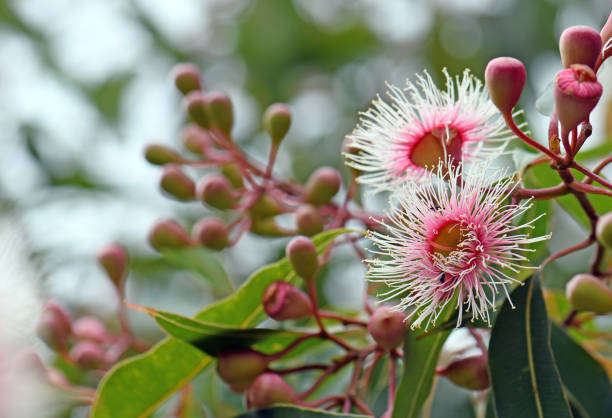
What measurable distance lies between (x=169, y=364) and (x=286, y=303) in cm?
24

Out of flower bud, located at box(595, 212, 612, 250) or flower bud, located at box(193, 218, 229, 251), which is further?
flower bud, located at box(193, 218, 229, 251)

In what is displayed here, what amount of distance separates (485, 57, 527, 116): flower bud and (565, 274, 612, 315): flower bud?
0.26 metres

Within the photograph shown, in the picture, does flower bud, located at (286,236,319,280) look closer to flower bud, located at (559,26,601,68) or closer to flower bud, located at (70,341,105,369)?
flower bud, located at (559,26,601,68)

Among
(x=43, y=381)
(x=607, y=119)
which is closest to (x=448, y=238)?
(x=43, y=381)

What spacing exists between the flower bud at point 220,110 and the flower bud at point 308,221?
0.77 ft

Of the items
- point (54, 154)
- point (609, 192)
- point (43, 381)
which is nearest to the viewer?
point (609, 192)

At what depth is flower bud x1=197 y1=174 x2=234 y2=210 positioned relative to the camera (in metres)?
1.36

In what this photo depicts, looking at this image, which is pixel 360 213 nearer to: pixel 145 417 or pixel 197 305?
pixel 145 417

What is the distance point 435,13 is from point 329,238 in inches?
108

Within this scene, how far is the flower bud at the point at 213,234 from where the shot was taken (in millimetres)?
1418

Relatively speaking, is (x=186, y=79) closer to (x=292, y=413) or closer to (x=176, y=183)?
(x=176, y=183)

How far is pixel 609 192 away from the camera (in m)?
0.85

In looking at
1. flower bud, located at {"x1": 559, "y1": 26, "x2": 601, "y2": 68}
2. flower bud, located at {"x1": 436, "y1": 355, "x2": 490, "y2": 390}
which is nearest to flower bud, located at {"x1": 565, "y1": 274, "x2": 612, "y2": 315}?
flower bud, located at {"x1": 436, "y1": 355, "x2": 490, "y2": 390}

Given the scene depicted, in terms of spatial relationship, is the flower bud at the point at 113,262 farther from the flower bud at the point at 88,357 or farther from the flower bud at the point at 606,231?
the flower bud at the point at 606,231
